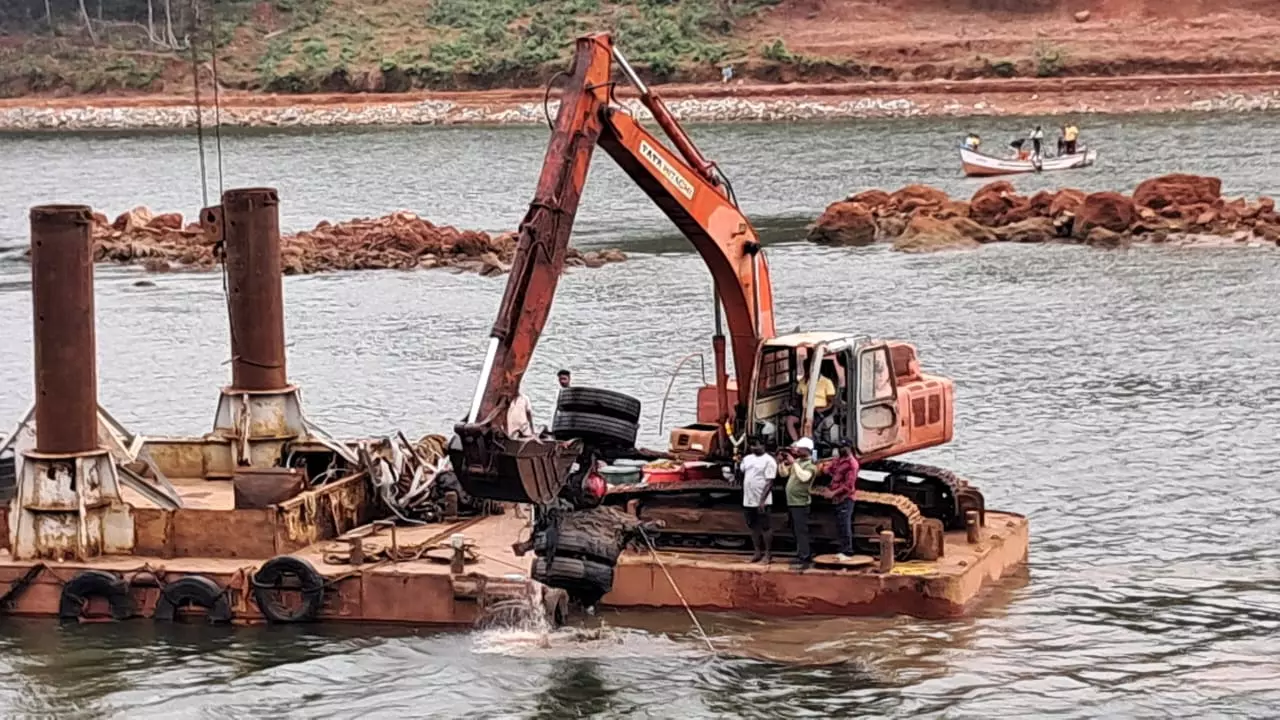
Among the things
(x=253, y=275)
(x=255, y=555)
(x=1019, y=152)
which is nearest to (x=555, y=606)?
(x=255, y=555)

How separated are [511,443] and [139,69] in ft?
434

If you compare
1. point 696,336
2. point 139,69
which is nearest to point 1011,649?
point 696,336

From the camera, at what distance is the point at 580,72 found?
2047 centimetres

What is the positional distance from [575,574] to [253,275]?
6197 millimetres

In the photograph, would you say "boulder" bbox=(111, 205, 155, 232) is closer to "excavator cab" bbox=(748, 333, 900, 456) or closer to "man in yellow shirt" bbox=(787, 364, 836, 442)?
"excavator cab" bbox=(748, 333, 900, 456)

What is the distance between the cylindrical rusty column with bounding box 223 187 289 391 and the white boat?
191ft

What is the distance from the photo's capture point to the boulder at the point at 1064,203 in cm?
5953

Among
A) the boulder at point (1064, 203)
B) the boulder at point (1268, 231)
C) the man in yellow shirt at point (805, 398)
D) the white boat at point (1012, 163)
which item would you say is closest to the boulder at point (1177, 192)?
the boulder at point (1064, 203)

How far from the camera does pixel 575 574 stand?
19.0 m

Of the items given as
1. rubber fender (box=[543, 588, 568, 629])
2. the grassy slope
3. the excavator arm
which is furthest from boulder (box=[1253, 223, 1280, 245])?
the grassy slope

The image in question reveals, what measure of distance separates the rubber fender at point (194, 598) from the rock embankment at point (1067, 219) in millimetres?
39126

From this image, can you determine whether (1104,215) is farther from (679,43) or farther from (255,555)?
(679,43)

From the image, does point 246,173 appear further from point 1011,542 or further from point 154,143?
point 1011,542

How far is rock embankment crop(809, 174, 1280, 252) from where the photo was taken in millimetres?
57500
